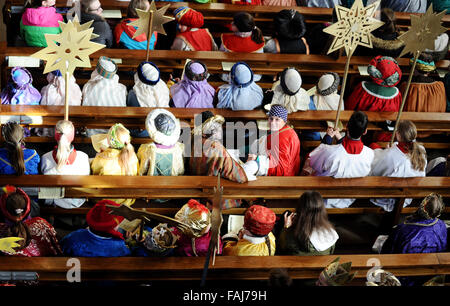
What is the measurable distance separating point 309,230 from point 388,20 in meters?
3.38

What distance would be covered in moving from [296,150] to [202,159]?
37.8 inches

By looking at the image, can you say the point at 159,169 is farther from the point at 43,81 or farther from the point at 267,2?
the point at 267,2

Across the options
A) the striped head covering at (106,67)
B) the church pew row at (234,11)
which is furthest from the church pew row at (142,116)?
the church pew row at (234,11)

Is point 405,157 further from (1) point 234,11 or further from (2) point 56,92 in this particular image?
(2) point 56,92

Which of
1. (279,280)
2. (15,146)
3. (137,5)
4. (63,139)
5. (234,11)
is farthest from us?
(234,11)

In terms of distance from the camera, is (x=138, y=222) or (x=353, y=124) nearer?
(x=138, y=222)

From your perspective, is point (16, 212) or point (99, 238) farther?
point (99, 238)

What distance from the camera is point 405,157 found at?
16.2 ft

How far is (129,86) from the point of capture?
251 inches

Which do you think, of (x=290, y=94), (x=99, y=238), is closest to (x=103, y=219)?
(x=99, y=238)

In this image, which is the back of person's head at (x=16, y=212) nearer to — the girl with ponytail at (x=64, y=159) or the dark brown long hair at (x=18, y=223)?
the dark brown long hair at (x=18, y=223)

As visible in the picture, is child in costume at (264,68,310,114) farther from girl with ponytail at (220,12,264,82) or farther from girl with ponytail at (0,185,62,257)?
girl with ponytail at (0,185,62,257)

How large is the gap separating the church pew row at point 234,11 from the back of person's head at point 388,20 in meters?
0.73
